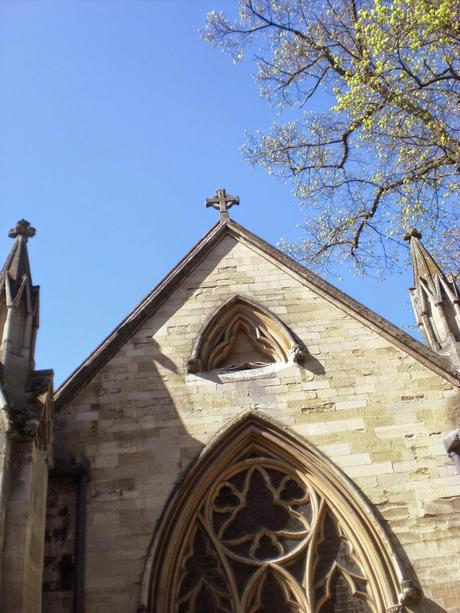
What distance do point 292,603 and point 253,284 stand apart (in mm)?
4681

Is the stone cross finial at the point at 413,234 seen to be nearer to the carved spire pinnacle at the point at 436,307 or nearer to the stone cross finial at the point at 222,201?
the carved spire pinnacle at the point at 436,307

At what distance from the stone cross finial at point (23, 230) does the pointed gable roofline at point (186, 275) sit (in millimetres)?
1907

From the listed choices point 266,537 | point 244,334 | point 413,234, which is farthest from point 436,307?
point 266,537

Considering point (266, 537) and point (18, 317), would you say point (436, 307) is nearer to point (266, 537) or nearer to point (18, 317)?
point (266, 537)

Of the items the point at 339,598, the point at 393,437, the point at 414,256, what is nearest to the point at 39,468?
the point at 339,598

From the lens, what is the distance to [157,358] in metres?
9.43

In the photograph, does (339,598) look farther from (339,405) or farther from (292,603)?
(339,405)

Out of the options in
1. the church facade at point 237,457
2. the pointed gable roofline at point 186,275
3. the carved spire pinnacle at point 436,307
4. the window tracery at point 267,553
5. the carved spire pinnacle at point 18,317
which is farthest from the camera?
the carved spire pinnacle at point 436,307

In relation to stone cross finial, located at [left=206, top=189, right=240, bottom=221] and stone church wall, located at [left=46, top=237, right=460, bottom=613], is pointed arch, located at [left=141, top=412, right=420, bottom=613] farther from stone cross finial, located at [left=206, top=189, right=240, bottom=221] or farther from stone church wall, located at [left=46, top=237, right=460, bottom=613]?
stone cross finial, located at [left=206, top=189, right=240, bottom=221]

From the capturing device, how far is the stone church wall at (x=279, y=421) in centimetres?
760

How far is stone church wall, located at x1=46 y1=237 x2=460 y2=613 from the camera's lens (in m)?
7.60

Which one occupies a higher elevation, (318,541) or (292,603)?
(318,541)

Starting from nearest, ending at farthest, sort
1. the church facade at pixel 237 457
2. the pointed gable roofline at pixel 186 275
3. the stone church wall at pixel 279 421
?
1. the church facade at pixel 237 457
2. the stone church wall at pixel 279 421
3. the pointed gable roofline at pixel 186 275

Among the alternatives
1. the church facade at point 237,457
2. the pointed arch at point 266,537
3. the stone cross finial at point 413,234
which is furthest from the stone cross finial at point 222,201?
the pointed arch at point 266,537
